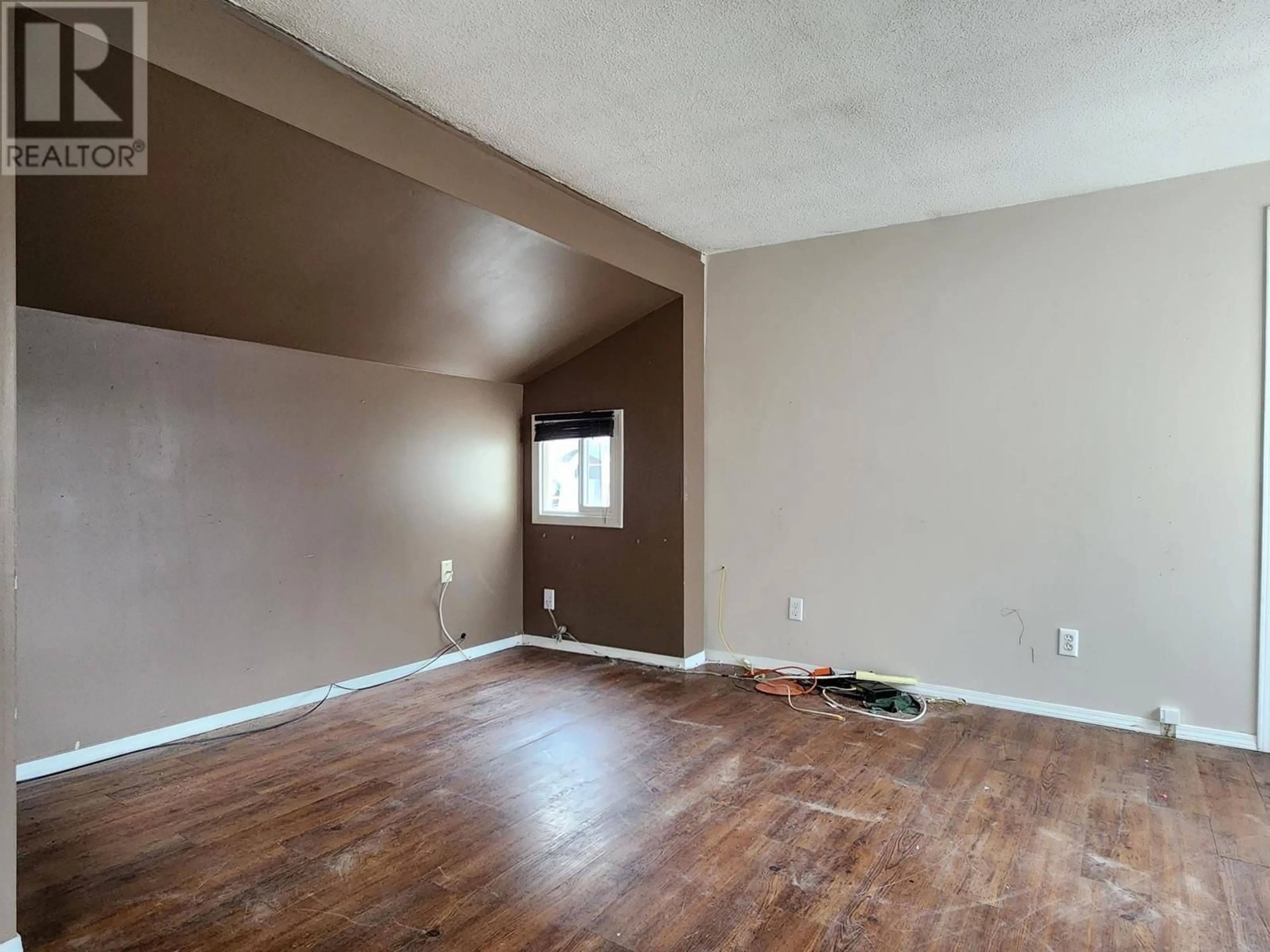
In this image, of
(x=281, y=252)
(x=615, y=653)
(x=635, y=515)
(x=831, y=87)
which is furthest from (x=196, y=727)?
(x=831, y=87)

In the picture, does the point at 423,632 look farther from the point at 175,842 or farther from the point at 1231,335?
the point at 1231,335

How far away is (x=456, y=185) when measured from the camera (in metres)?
2.84

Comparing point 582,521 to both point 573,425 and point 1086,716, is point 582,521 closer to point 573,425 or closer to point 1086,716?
point 573,425

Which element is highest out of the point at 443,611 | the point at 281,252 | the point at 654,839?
the point at 281,252

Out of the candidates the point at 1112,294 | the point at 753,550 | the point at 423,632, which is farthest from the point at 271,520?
the point at 1112,294

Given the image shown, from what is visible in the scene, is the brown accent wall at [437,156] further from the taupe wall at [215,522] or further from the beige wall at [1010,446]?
the taupe wall at [215,522]

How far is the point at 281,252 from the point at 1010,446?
3.43m

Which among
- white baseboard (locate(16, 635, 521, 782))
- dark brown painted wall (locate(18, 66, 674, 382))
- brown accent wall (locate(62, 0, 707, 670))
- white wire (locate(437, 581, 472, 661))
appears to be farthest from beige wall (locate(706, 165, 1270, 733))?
white baseboard (locate(16, 635, 521, 782))

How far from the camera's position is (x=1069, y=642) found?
3412 millimetres

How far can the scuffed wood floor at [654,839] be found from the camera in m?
1.84

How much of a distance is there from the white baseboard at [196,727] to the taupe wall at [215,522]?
0.12 feet

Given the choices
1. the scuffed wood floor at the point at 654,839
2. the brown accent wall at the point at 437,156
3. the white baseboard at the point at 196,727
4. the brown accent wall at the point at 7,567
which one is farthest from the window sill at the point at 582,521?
the brown accent wall at the point at 7,567

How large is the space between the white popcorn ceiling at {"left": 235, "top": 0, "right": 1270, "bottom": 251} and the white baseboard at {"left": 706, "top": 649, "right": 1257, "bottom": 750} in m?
2.46

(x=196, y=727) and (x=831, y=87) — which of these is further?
(x=196, y=727)
